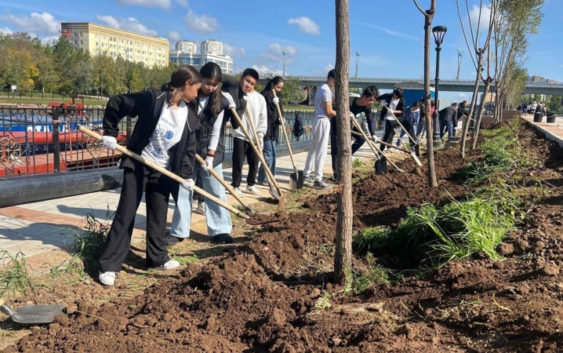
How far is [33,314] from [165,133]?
161 cm

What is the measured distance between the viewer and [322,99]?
759 centimetres

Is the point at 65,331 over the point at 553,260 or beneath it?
beneath

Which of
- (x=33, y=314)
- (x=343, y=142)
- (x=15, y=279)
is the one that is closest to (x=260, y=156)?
(x=343, y=142)

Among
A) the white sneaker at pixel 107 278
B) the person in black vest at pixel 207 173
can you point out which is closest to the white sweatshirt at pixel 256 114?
the person in black vest at pixel 207 173

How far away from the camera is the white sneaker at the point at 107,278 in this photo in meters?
3.71

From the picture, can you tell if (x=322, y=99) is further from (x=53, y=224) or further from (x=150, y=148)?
(x=53, y=224)

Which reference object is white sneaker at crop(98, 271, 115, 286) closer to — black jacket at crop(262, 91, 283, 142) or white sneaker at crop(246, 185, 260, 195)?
white sneaker at crop(246, 185, 260, 195)

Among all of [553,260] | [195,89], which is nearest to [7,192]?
[195,89]

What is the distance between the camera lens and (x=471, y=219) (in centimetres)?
378

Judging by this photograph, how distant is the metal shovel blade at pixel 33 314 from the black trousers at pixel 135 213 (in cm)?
67

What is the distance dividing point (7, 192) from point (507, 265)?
15.7 feet

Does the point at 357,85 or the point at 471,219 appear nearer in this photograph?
the point at 471,219

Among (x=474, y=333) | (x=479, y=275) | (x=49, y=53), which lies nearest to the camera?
(x=474, y=333)

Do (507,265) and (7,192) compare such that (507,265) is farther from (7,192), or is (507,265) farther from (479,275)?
(7,192)
